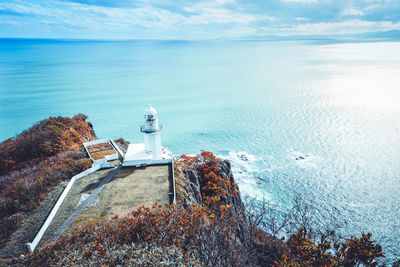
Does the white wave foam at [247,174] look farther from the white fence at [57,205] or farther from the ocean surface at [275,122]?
the white fence at [57,205]

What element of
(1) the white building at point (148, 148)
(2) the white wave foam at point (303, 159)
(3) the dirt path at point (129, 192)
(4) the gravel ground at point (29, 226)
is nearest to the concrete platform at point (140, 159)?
(1) the white building at point (148, 148)

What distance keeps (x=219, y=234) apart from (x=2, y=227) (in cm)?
1285

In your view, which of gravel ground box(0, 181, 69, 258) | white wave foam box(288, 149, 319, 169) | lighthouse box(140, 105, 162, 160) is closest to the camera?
gravel ground box(0, 181, 69, 258)

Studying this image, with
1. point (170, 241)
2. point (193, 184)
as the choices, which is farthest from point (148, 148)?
point (170, 241)

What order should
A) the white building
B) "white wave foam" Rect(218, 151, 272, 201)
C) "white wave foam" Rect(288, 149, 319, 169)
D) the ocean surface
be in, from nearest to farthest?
1. the white building
2. the ocean surface
3. "white wave foam" Rect(218, 151, 272, 201)
4. "white wave foam" Rect(288, 149, 319, 169)

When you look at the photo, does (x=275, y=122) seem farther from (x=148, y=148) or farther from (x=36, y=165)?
(x=36, y=165)

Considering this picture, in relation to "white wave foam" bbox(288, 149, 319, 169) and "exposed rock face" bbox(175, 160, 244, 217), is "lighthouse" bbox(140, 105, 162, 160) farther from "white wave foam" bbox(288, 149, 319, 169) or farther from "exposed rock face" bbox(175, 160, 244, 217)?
"white wave foam" bbox(288, 149, 319, 169)

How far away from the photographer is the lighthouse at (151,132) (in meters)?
21.3

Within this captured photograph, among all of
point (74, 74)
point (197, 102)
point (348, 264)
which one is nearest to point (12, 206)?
point (348, 264)

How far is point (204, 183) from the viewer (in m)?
24.0

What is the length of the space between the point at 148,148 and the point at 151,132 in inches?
65.3

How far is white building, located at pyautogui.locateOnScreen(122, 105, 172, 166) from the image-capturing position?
20375 millimetres

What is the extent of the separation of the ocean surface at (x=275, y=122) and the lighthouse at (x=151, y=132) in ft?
50.5

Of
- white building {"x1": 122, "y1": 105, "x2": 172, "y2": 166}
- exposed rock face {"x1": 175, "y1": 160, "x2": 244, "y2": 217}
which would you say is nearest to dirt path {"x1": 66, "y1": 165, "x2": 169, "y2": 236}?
white building {"x1": 122, "y1": 105, "x2": 172, "y2": 166}
